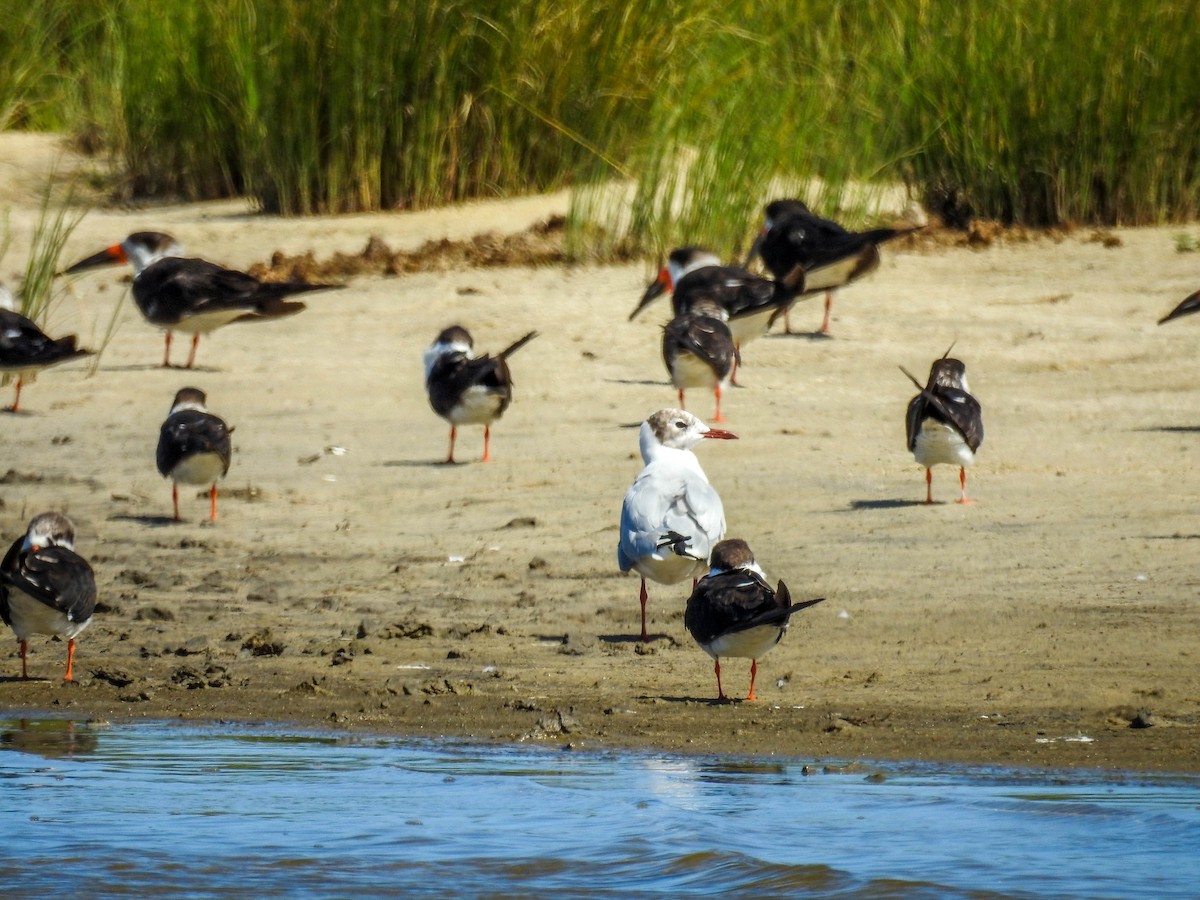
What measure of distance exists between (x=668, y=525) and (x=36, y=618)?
237 centimetres

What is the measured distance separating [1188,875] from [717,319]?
6601 millimetres

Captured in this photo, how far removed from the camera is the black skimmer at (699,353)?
10.7 metres

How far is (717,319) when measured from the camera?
11.3 meters

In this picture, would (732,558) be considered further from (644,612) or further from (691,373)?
(691,373)

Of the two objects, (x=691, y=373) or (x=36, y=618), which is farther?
(x=691, y=373)

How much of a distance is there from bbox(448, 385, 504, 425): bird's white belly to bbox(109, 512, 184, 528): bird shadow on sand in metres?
1.63

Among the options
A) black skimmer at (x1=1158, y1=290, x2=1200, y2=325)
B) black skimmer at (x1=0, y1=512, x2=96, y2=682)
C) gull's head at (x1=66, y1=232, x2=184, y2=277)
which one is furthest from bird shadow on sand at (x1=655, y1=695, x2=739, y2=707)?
gull's head at (x1=66, y1=232, x2=184, y2=277)

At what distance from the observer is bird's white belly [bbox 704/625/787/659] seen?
645 centimetres

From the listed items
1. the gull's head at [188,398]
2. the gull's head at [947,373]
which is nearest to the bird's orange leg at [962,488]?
the gull's head at [947,373]

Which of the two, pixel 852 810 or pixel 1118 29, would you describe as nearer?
pixel 852 810

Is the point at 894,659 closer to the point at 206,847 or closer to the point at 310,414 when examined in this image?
the point at 206,847

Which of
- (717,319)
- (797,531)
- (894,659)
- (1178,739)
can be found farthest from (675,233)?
(1178,739)

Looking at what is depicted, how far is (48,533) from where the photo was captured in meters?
7.52

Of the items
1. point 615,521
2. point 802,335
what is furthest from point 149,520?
point 802,335
